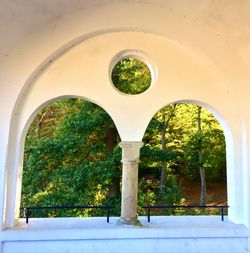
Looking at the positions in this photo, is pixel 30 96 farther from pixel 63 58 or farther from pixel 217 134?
pixel 217 134

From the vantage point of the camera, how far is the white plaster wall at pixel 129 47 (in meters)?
2.77

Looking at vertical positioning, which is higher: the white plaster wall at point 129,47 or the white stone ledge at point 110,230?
the white plaster wall at point 129,47

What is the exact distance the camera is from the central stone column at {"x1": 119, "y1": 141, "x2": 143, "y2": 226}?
110 inches

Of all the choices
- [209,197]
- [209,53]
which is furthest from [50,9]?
[209,197]

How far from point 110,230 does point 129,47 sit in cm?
207

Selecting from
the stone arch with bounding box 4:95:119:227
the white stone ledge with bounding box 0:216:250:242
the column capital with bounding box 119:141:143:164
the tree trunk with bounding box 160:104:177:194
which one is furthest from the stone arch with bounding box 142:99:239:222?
the tree trunk with bounding box 160:104:177:194

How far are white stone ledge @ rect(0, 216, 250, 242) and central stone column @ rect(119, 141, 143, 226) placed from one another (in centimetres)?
12

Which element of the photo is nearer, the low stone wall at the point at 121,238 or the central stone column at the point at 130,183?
the low stone wall at the point at 121,238

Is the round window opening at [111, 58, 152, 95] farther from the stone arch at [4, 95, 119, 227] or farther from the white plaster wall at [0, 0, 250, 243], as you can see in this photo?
the stone arch at [4, 95, 119, 227]

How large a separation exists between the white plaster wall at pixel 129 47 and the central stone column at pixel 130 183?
16 centimetres

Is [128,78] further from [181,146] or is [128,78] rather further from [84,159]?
[181,146]

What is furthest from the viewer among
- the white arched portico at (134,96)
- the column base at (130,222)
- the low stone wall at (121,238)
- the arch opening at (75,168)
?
the arch opening at (75,168)

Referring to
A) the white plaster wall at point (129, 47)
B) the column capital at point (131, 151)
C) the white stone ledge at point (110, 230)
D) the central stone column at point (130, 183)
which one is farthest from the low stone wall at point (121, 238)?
the column capital at point (131, 151)

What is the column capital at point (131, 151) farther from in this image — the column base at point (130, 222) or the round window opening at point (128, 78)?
the round window opening at point (128, 78)
